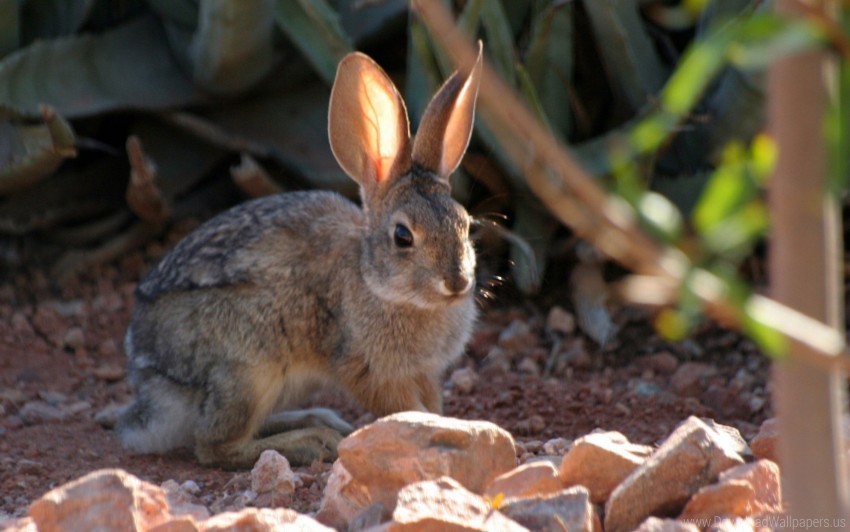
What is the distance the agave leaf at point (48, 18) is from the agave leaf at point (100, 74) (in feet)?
0.86

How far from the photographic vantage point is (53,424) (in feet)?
16.9

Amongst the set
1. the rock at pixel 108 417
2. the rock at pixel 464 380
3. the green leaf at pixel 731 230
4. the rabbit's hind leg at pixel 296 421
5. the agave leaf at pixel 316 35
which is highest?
the green leaf at pixel 731 230

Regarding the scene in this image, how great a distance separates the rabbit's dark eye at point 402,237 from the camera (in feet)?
15.1

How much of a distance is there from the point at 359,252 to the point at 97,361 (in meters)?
1.92

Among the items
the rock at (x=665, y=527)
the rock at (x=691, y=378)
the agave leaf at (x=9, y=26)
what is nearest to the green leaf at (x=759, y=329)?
the rock at (x=665, y=527)

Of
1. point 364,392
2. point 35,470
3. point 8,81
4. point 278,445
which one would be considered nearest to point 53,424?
point 35,470

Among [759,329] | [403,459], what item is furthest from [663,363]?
[759,329]

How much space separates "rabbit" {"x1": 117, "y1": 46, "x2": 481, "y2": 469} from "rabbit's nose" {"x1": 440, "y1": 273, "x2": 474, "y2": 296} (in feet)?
0.51

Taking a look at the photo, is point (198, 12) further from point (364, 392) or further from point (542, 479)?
point (542, 479)

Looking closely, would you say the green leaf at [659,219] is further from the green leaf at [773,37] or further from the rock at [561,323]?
the rock at [561,323]

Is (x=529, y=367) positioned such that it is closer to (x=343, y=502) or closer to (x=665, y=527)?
(x=343, y=502)

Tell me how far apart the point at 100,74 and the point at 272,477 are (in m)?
3.37

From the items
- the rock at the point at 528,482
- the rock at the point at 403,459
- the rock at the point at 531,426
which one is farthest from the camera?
the rock at the point at 531,426

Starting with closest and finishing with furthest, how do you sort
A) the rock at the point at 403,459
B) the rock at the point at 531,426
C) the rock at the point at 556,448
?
the rock at the point at 403,459 < the rock at the point at 556,448 < the rock at the point at 531,426
